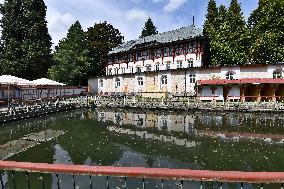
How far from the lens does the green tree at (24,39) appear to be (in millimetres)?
54438

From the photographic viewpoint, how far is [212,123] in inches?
1121

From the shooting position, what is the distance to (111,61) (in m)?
63.9

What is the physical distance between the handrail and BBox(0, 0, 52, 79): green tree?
55381mm

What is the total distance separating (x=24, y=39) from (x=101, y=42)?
62.6ft

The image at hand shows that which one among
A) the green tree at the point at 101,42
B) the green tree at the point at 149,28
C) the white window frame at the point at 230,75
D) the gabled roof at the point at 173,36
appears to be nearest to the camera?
the white window frame at the point at 230,75

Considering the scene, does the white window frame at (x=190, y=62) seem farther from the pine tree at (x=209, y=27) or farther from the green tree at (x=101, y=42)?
the green tree at (x=101, y=42)

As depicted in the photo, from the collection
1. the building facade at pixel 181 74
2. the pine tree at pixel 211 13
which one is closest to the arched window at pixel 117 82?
the building facade at pixel 181 74

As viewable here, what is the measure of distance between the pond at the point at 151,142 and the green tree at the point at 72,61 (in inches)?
1026

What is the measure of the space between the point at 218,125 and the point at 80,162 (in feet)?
53.9

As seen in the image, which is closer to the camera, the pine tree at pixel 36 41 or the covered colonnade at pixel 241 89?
the covered colonnade at pixel 241 89

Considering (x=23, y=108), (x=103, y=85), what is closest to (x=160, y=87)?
(x=103, y=85)

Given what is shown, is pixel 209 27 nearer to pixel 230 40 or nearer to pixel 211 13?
pixel 211 13

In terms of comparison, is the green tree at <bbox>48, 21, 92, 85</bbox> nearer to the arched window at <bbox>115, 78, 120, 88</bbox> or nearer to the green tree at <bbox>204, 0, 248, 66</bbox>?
the arched window at <bbox>115, 78, 120, 88</bbox>

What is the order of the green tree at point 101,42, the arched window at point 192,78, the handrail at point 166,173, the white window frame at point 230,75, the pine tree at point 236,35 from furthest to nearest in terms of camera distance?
the green tree at point 101,42, the pine tree at point 236,35, the arched window at point 192,78, the white window frame at point 230,75, the handrail at point 166,173
